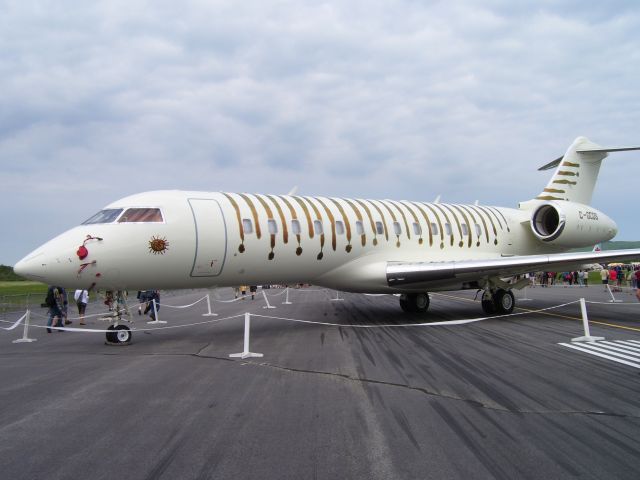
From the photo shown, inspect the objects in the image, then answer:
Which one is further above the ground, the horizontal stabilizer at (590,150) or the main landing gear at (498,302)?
the horizontal stabilizer at (590,150)

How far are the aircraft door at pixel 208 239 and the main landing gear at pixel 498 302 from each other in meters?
9.04

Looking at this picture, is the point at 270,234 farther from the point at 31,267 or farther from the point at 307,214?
the point at 31,267

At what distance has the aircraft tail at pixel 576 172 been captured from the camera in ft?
63.8

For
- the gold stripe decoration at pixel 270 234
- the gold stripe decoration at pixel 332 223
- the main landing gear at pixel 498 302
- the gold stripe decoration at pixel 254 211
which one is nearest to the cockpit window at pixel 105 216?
the gold stripe decoration at pixel 254 211

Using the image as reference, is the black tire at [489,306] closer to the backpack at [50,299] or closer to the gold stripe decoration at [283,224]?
the gold stripe decoration at [283,224]

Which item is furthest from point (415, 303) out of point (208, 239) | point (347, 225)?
point (208, 239)

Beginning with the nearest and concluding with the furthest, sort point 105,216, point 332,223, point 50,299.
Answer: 1. point 105,216
2. point 332,223
3. point 50,299

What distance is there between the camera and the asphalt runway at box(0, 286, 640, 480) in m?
3.83

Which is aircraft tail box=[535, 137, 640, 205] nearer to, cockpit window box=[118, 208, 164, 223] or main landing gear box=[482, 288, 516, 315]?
main landing gear box=[482, 288, 516, 315]

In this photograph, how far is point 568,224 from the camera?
57.8 feet

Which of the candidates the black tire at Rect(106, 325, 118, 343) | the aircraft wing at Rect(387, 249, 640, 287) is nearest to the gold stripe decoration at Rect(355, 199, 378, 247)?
the aircraft wing at Rect(387, 249, 640, 287)

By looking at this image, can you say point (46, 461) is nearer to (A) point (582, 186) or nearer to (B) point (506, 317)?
(B) point (506, 317)

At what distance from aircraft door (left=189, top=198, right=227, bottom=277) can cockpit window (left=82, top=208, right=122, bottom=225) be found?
1666 millimetres

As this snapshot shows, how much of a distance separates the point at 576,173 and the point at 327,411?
18857 mm
